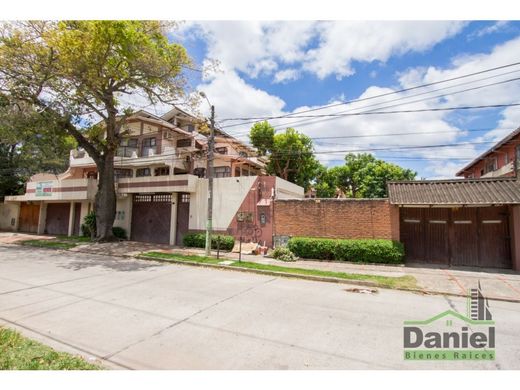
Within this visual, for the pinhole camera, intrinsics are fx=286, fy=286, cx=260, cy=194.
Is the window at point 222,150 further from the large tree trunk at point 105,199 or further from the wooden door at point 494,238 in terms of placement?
the wooden door at point 494,238

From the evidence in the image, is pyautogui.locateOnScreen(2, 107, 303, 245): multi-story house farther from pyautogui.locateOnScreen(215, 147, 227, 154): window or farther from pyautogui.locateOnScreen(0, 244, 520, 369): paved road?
pyautogui.locateOnScreen(0, 244, 520, 369): paved road

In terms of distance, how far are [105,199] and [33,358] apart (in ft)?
56.4

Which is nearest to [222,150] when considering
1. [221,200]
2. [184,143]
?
[184,143]

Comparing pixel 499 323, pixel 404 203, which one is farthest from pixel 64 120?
pixel 499 323

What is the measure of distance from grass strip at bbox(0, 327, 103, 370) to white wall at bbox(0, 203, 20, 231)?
32.5 meters

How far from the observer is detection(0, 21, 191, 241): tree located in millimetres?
13102

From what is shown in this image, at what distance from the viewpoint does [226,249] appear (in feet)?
53.8

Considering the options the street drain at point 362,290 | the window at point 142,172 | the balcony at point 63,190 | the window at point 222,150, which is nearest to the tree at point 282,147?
the window at point 222,150

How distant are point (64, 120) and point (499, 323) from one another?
21310mm

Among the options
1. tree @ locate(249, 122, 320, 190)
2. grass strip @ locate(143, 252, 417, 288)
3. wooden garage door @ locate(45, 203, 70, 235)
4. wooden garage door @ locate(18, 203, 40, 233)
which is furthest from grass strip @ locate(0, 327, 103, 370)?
wooden garage door @ locate(18, 203, 40, 233)

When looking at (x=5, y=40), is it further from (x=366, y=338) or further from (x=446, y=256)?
(x=446, y=256)

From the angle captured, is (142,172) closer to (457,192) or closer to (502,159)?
(457,192)

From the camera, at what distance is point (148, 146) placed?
79.5ft

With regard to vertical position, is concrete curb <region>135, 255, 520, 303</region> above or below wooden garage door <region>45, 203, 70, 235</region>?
below
